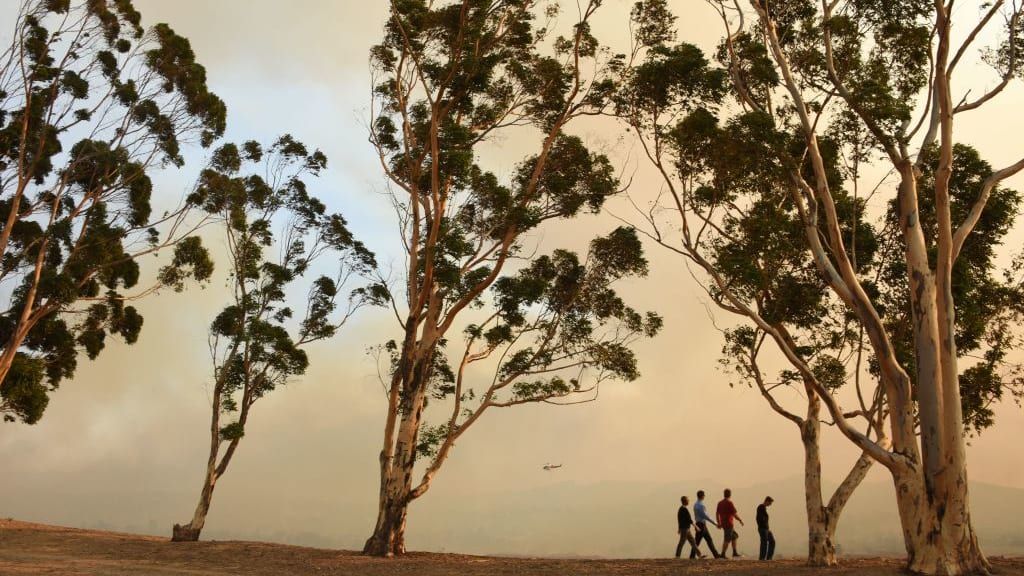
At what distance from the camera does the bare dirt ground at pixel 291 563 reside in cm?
1605

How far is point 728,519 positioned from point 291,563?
10.00 metres

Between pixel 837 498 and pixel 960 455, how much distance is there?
356 centimetres

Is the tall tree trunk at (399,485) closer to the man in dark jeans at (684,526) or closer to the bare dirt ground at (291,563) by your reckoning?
the bare dirt ground at (291,563)

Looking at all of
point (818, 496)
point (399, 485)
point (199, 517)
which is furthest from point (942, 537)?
point (199, 517)

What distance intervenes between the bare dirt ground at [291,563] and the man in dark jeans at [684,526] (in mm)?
1180

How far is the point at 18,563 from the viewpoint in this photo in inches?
659

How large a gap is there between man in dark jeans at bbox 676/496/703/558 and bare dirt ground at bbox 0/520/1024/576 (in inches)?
46.5

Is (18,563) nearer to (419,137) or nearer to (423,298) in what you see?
(423,298)

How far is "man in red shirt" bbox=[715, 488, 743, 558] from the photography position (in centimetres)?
1936

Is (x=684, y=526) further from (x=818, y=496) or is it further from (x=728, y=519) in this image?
(x=818, y=496)

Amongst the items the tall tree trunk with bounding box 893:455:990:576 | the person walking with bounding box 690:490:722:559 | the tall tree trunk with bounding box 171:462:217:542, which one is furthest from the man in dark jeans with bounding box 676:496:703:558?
the tall tree trunk with bounding box 171:462:217:542

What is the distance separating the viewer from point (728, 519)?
19422mm

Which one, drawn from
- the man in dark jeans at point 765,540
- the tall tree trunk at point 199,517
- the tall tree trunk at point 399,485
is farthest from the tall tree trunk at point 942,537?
the tall tree trunk at point 199,517

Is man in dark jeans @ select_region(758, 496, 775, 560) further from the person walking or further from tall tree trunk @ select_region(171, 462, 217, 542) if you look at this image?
Result: tall tree trunk @ select_region(171, 462, 217, 542)
